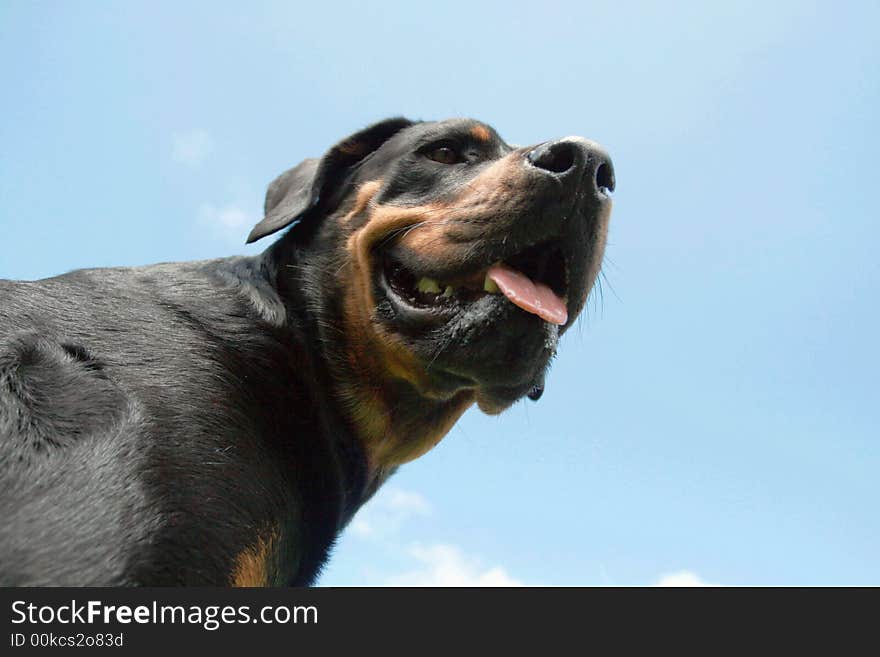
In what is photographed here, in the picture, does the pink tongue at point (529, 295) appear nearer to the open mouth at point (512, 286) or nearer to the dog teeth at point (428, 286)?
the open mouth at point (512, 286)

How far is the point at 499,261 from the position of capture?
3381mm

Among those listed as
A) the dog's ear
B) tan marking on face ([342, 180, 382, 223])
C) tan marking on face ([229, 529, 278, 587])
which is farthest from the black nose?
tan marking on face ([229, 529, 278, 587])

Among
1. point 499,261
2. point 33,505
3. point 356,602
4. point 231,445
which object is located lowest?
point 356,602

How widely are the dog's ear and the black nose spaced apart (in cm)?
120

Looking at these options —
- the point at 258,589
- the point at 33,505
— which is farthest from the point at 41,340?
the point at 258,589

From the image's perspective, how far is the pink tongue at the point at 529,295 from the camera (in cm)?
329

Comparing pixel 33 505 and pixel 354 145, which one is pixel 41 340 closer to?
pixel 33 505

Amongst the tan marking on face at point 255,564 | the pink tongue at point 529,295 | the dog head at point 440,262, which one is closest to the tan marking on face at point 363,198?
the dog head at point 440,262

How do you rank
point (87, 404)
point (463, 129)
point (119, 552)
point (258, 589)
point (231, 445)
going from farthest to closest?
point (463, 129), point (231, 445), point (87, 404), point (258, 589), point (119, 552)

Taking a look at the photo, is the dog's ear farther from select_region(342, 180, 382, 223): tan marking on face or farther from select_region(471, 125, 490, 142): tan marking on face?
select_region(471, 125, 490, 142): tan marking on face

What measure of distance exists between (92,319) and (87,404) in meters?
0.57

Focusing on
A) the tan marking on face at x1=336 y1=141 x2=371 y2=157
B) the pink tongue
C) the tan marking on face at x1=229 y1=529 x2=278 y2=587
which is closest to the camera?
the tan marking on face at x1=229 y1=529 x2=278 y2=587

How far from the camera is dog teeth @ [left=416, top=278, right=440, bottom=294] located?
11.7ft

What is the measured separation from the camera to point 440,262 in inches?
136
